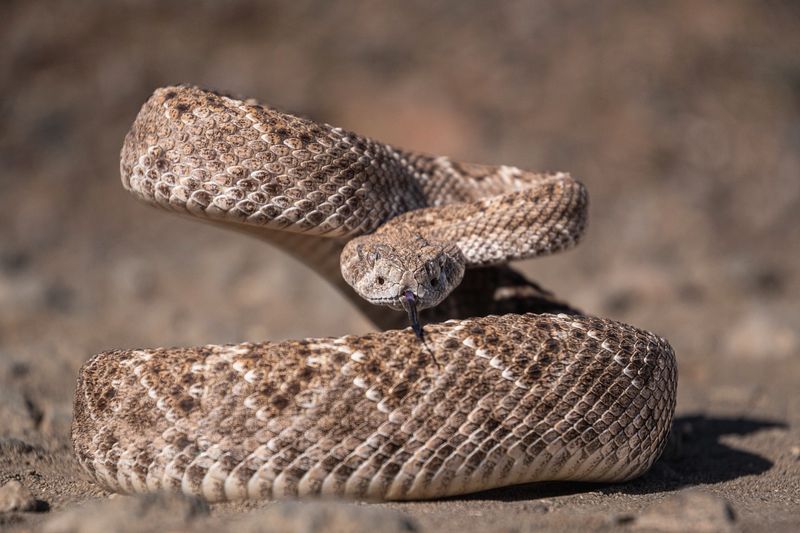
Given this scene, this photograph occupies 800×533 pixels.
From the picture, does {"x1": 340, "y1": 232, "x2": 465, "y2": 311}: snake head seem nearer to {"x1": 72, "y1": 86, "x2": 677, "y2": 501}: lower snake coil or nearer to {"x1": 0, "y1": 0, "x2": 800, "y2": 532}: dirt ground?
{"x1": 72, "y1": 86, "x2": 677, "y2": 501}: lower snake coil

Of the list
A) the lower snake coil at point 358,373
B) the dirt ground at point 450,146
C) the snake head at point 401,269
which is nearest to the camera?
the lower snake coil at point 358,373

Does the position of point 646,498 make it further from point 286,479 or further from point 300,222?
point 300,222

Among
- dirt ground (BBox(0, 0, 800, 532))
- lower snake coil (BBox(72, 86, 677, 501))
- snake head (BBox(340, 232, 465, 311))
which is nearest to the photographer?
lower snake coil (BBox(72, 86, 677, 501))

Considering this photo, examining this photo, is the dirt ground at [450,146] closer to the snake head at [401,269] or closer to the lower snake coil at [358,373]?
the lower snake coil at [358,373]

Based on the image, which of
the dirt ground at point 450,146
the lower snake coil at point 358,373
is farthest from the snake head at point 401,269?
the dirt ground at point 450,146

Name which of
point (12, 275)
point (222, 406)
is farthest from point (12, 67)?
point (222, 406)

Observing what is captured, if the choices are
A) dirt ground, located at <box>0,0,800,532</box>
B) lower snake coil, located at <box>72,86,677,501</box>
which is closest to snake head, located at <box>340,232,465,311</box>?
lower snake coil, located at <box>72,86,677,501</box>
